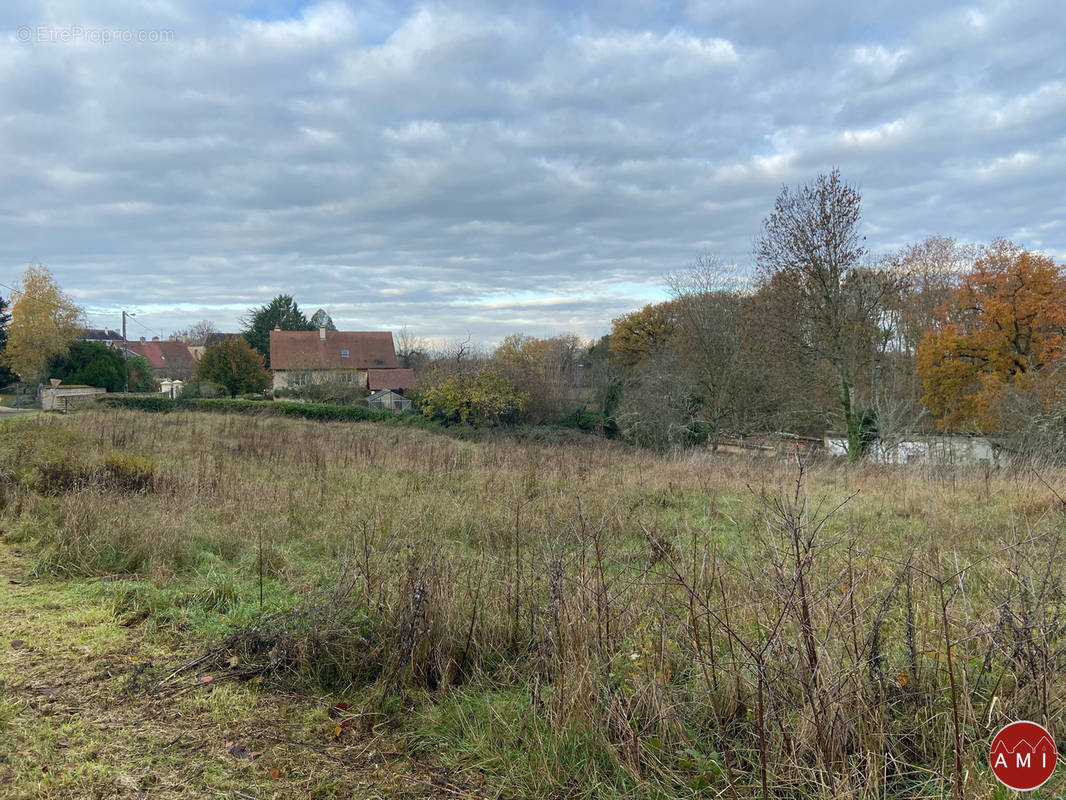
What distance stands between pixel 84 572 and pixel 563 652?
451cm

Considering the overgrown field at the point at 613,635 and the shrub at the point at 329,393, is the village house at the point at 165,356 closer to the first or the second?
the shrub at the point at 329,393

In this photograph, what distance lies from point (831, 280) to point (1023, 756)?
64.4ft

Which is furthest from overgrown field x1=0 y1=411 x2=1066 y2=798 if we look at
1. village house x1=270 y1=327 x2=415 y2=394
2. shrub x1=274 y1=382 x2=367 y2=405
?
village house x1=270 y1=327 x2=415 y2=394

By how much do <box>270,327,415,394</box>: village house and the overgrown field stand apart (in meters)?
34.7

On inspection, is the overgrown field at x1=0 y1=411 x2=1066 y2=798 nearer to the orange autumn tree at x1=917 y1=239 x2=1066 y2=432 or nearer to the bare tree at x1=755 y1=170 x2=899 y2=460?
the bare tree at x1=755 y1=170 x2=899 y2=460

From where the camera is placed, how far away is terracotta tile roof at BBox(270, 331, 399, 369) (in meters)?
49.3

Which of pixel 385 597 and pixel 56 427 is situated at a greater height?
pixel 56 427

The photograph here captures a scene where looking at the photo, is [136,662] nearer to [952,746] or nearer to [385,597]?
[385,597]

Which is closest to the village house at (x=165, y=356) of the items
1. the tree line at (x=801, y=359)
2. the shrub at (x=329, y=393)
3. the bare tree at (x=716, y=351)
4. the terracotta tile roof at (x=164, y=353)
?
the terracotta tile roof at (x=164, y=353)

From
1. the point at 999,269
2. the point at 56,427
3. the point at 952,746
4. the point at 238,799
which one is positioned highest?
the point at 999,269

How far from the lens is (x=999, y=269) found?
2748cm

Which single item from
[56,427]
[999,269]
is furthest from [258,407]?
[999,269]

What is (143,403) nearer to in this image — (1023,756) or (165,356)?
(1023,756)

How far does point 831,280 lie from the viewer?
18.7 m
